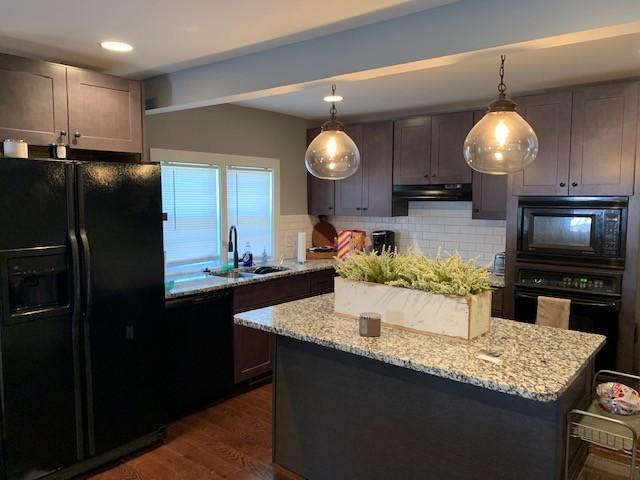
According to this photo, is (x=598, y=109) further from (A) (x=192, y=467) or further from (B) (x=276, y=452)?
(A) (x=192, y=467)

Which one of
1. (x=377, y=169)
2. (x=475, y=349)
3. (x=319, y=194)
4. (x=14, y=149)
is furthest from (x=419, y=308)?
(x=319, y=194)

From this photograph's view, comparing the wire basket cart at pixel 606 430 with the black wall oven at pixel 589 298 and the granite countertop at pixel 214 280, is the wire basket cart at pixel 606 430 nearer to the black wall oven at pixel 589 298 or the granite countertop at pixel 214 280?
the black wall oven at pixel 589 298

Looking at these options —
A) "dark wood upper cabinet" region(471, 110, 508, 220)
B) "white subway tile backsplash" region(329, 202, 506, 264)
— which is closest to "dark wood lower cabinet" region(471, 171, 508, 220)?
"dark wood upper cabinet" region(471, 110, 508, 220)

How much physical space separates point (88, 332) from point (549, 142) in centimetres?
331

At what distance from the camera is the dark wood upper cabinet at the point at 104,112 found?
Answer: 2.90 meters

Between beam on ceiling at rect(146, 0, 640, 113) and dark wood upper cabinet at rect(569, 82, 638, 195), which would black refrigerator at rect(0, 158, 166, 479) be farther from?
dark wood upper cabinet at rect(569, 82, 638, 195)

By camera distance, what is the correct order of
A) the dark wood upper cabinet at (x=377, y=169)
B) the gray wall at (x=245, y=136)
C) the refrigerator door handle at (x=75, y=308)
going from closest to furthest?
the refrigerator door handle at (x=75, y=308), the gray wall at (x=245, y=136), the dark wood upper cabinet at (x=377, y=169)

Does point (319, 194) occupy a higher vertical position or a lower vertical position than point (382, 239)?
higher

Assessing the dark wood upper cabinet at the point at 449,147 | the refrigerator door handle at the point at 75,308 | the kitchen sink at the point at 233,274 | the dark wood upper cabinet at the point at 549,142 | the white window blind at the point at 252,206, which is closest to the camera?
the refrigerator door handle at the point at 75,308

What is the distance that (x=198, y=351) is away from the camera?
11.5 feet

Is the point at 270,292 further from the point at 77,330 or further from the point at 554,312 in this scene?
the point at 554,312

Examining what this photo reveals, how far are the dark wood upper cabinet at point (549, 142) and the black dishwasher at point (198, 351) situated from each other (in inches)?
96.4

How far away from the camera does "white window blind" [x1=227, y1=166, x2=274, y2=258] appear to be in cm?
451

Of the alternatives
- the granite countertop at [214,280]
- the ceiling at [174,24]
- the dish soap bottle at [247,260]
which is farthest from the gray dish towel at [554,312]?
the dish soap bottle at [247,260]
